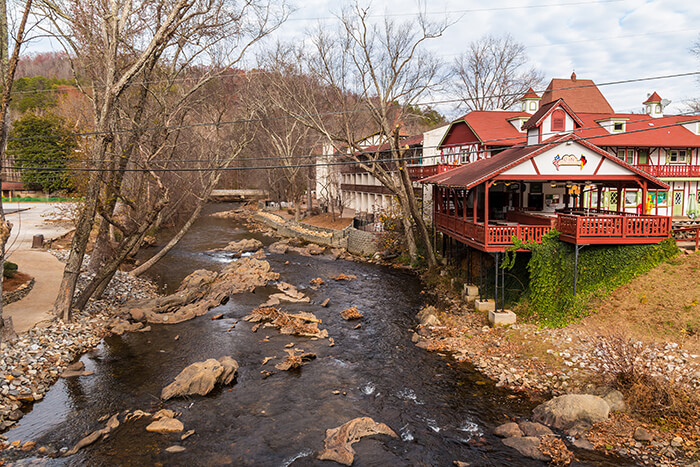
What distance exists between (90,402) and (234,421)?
4.44 meters

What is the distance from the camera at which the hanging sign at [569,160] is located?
58.1ft

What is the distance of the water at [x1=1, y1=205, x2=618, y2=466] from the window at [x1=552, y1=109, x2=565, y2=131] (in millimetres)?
12374

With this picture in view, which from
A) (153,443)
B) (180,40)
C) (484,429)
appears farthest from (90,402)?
(180,40)

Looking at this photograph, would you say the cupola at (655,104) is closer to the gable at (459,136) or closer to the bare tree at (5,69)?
the gable at (459,136)

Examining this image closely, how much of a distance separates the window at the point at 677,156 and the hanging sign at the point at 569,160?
17.0 m

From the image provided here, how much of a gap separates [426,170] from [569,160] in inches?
618

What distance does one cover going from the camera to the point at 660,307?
15.3 m

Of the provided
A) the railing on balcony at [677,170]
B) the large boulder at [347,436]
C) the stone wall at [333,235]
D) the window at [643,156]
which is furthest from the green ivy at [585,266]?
the stone wall at [333,235]

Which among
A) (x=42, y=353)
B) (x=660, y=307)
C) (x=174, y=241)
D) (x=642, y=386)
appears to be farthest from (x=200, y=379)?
(x=660, y=307)

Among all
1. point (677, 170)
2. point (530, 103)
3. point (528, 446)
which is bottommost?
point (528, 446)

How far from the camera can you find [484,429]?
11.5 metres

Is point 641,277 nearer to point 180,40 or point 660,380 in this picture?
point 660,380

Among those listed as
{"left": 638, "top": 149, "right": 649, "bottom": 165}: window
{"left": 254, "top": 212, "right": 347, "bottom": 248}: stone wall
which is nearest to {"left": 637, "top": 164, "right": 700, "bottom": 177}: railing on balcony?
{"left": 638, "top": 149, "right": 649, "bottom": 165}: window

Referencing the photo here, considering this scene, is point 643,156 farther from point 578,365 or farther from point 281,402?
point 281,402
